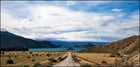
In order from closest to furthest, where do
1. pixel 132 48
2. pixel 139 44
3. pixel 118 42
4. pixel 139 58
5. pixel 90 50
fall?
1. pixel 139 58
2. pixel 139 44
3. pixel 132 48
4. pixel 118 42
5. pixel 90 50

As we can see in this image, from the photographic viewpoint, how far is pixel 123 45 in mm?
154750

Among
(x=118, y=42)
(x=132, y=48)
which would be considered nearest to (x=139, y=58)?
(x=132, y=48)

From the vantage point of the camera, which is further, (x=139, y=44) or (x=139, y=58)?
(x=139, y=44)

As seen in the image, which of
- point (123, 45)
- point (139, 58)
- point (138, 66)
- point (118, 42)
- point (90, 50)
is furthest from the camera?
point (90, 50)

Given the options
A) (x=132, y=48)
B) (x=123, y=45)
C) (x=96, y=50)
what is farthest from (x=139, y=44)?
(x=96, y=50)

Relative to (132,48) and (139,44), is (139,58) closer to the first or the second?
(139,44)

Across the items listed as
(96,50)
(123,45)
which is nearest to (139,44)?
(123,45)

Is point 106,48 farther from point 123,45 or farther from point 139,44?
point 139,44

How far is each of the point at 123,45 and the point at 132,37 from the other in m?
7.52

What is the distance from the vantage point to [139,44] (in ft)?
371

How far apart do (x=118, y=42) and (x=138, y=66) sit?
110306 millimetres

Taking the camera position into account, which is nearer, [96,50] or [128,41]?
[128,41]

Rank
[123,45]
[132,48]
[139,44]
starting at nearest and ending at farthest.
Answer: [139,44], [132,48], [123,45]

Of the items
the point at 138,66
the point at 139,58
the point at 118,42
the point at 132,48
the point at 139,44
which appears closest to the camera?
the point at 138,66
